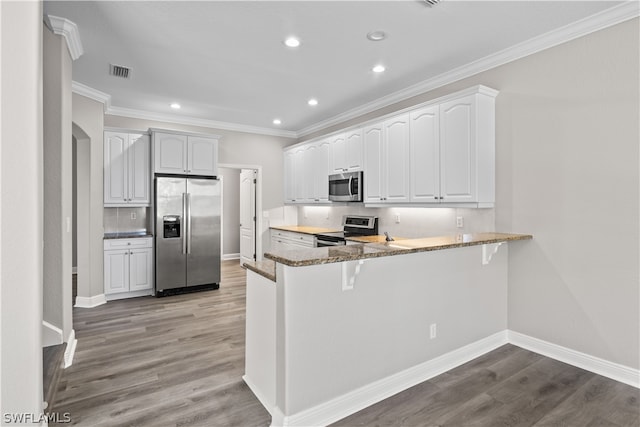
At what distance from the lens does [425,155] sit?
149 inches

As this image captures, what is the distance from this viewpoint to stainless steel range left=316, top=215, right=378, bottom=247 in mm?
4875

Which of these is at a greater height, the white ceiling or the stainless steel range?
the white ceiling

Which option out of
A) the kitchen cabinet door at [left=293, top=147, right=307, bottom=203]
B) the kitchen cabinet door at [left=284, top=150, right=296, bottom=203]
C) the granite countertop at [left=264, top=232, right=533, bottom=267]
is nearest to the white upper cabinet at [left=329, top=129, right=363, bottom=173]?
the kitchen cabinet door at [left=293, top=147, right=307, bottom=203]

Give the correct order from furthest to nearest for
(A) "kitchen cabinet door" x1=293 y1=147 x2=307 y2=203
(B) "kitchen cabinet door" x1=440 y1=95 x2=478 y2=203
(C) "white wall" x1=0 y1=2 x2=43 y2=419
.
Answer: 1. (A) "kitchen cabinet door" x1=293 y1=147 x2=307 y2=203
2. (B) "kitchen cabinet door" x1=440 y1=95 x2=478 y2=203
3. (C) "white wall" x1=0 y1=2 x2=43 y2=419

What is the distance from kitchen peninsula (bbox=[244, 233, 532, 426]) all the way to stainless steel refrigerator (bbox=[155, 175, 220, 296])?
304 centimetres

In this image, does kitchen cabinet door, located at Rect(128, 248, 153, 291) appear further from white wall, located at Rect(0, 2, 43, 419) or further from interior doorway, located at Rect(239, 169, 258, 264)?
white wall, located at Rect(0, 2, 43, 419)

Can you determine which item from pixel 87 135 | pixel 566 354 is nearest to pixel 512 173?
pixel 566 354

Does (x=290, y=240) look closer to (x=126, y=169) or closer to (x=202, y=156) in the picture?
(x=202, y=156)

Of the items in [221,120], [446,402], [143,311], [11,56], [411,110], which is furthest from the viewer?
[221,120]

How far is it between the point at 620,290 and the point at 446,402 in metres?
1.66

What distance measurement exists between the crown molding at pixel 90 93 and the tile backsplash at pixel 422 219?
3721mm

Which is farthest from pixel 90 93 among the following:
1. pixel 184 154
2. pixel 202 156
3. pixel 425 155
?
pixel 425 155

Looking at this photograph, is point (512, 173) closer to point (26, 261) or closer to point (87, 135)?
point (26, 261)

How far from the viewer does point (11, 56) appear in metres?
1.47
